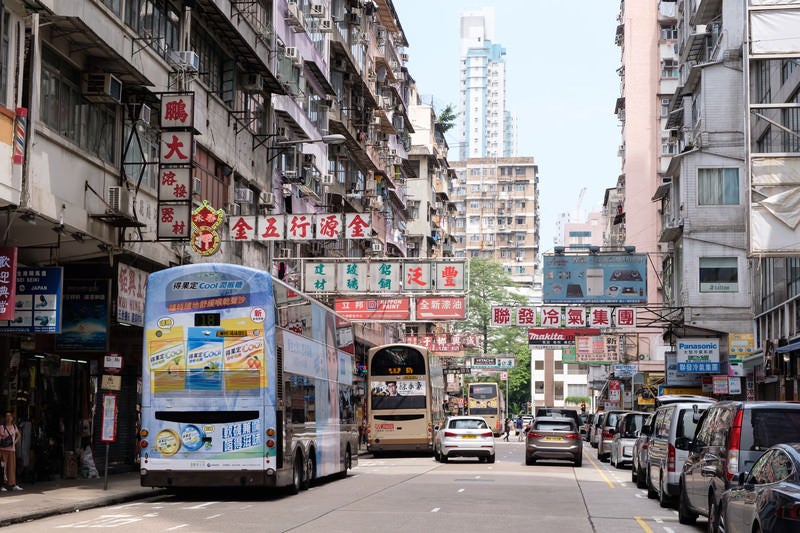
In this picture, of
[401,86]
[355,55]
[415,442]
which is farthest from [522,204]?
[415,442]

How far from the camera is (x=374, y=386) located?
143 feet

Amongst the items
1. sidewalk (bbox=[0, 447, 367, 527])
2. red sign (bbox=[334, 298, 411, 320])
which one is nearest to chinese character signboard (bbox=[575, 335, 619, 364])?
red sign (bbox=[334, 298, 411, 320])

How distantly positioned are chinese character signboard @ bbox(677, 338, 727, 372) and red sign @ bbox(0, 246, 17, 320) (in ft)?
114

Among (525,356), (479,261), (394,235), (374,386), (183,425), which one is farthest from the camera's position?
(525,356)

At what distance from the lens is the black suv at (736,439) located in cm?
1433

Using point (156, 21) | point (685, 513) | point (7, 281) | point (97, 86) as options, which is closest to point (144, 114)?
point (97, 86)

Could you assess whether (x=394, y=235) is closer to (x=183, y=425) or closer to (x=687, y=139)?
(x=687, y=139)

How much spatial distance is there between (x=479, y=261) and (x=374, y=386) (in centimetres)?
7328

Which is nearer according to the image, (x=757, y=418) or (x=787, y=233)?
(x=757, y=418)

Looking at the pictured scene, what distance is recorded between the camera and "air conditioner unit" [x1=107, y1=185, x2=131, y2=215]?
24.8m

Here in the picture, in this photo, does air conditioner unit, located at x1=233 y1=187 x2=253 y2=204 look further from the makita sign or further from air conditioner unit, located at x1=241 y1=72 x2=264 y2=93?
the makita sign

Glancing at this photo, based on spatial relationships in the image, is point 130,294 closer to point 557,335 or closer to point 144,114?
point 144,114

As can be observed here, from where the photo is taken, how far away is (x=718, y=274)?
5291 cm

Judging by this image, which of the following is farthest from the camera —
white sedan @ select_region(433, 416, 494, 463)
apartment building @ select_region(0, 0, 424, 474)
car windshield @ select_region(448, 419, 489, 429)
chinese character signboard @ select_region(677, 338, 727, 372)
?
chinese character signboard @ select_region(677, 338, 727, 372)
